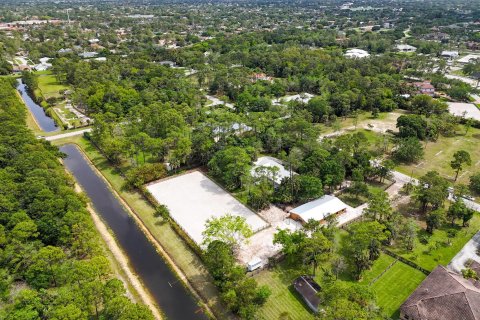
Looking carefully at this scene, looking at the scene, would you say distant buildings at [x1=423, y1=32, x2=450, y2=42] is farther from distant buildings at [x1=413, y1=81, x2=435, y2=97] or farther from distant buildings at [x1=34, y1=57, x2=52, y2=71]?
distant buildings at [x1=34, y1=57, x2=52, y2=71]

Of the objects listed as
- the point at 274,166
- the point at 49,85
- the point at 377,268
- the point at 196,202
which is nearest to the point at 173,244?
the point at 196,202

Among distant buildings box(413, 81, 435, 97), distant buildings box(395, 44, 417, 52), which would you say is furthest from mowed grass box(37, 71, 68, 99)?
distant buildings box(395, 44, 417, 52)

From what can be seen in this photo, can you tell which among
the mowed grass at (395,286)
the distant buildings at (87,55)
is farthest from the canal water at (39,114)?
the mowed grass at (395,286)

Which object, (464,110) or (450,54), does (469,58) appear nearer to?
(450,54)

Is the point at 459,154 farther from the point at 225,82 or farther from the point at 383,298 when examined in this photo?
the point at 225,82

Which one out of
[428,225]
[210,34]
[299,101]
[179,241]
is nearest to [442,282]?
[428,225]

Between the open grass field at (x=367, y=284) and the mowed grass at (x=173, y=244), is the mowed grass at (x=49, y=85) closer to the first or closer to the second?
the mowed grass at (x=173, y=244)
